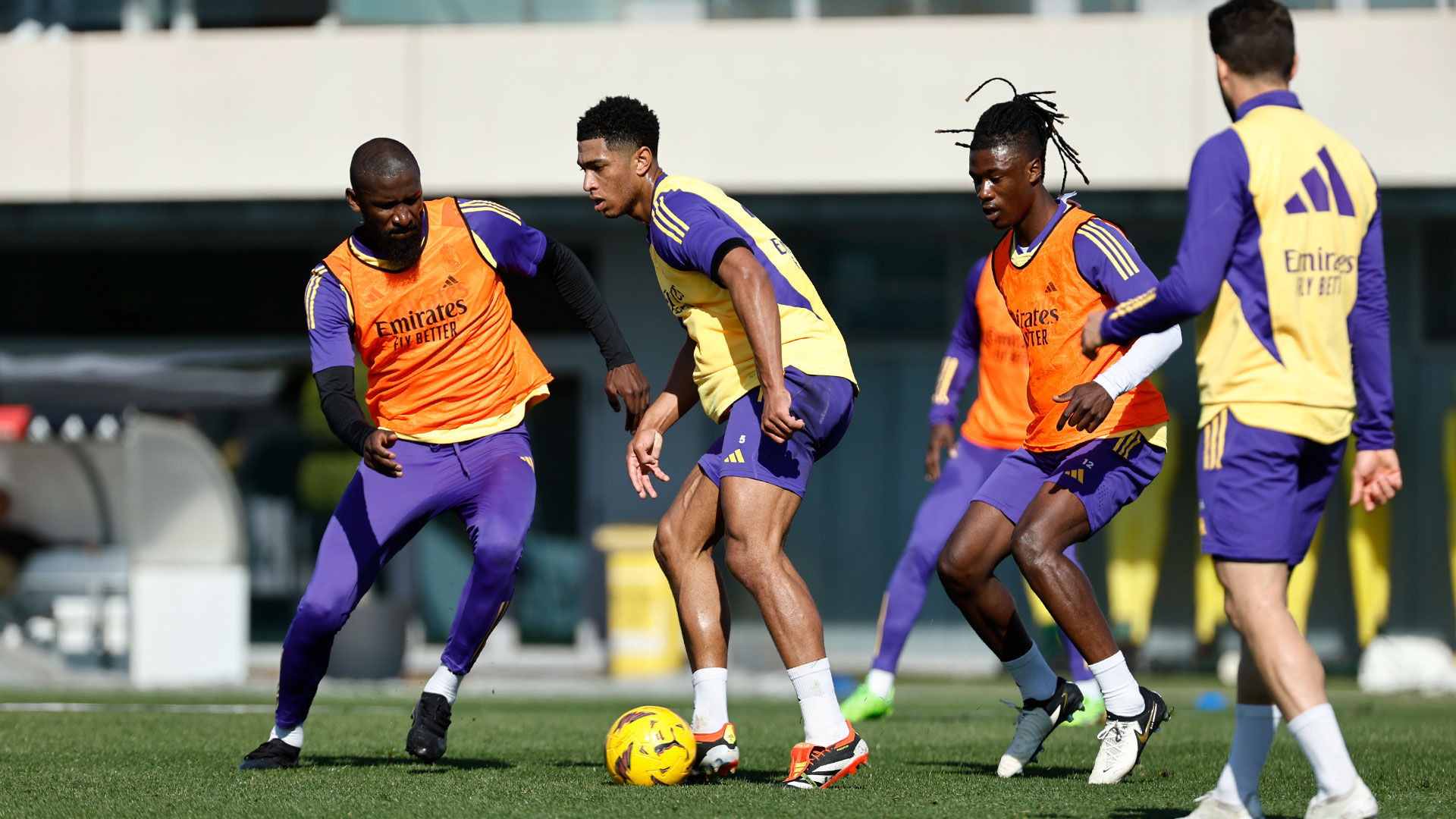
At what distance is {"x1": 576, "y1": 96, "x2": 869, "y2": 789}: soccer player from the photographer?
5215 mm

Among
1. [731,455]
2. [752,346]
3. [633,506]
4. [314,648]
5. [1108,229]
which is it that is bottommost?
[633,506]

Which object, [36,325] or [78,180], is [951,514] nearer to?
[78,180]

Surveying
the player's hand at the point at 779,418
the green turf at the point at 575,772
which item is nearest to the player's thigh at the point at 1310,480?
the green turf at the point at 575,772

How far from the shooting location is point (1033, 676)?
5773 mm

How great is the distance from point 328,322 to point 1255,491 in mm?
3439

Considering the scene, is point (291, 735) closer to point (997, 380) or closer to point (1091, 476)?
point (1091, 476)

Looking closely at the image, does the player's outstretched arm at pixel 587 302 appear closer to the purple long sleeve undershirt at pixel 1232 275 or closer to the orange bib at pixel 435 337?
the orange bib at pixel 435 337

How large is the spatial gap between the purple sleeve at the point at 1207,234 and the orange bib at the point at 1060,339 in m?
1.52

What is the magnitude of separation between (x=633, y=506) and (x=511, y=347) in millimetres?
9365

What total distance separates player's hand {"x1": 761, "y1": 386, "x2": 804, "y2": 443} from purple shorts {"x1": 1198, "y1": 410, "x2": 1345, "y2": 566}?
132cm

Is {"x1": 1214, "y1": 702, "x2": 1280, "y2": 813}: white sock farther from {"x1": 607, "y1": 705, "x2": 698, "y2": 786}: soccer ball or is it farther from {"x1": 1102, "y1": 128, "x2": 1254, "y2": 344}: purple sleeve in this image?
{"x1": 607, "y1": 705, "x2": 698, "y2": 786}: soccer ball

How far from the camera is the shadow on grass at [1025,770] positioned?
575 centimetres

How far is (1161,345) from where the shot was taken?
5363mm

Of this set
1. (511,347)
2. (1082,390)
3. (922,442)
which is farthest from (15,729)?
(922,442)
